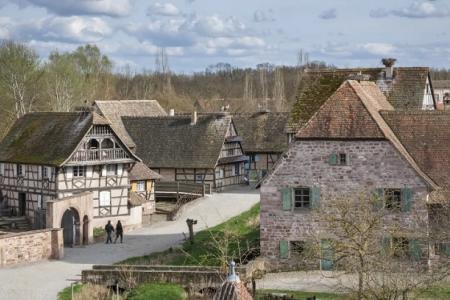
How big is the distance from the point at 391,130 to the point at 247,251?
8.48 metres

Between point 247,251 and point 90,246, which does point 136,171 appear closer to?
point 90,246

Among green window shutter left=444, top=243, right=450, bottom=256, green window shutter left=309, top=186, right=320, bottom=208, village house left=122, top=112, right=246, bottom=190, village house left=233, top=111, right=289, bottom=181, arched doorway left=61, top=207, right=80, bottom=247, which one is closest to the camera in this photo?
green window shutter left=444, top=243, right=450, bottom=256

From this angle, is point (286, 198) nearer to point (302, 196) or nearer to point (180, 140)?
point (302, 196)

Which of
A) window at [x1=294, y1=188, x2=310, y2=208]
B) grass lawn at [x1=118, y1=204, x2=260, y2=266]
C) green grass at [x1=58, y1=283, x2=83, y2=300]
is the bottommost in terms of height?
green grass at [x1=58, y1=283, x2=83, y2=300]

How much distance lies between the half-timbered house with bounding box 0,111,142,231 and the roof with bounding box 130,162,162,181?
3.46m

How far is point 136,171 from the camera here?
58.7m

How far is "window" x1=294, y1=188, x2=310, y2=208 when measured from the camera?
129 feet

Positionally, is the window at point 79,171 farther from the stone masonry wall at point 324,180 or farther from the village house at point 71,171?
the stone masonry wall at point 324,180

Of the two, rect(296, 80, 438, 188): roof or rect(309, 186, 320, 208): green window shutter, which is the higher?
rect(296, 80, 438, 188): roof

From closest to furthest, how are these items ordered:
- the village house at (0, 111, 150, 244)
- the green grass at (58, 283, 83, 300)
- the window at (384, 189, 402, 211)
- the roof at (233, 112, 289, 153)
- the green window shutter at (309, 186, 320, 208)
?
1. the green grass at (58, 283, 83, 300)
2. the window at (384, 189, 402, 211)
3. the green window shutter at (309, 186, 320, 208)
4. the village house at (0, 111, 150, 244)
5. the roof at (233, 112, 289, 153)

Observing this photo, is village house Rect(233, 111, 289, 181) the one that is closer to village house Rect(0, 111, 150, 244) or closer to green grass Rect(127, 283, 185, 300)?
village house Rect(0, 111, 150, 244)

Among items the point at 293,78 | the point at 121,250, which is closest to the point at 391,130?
the point at 121,250

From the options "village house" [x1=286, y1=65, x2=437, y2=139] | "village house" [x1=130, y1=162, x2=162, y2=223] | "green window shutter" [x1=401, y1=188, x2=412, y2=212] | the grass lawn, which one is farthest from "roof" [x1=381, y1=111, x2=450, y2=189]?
"village house" [x1=130, y1=162, x2=162, y2=223]

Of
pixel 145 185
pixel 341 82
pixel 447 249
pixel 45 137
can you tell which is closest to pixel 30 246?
pixel 45 137
